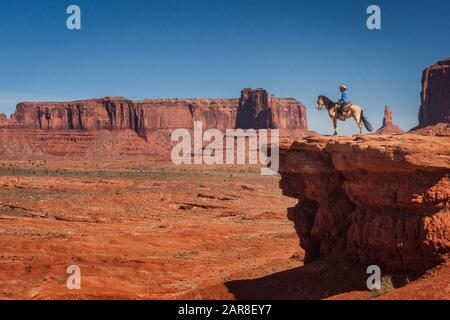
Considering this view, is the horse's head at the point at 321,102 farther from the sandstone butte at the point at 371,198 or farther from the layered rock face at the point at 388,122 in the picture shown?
the layered rock face at the point at 388,122

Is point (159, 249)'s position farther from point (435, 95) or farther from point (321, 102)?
point (435, 95)

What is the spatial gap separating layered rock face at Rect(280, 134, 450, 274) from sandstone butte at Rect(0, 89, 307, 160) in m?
116

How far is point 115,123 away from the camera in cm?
14412

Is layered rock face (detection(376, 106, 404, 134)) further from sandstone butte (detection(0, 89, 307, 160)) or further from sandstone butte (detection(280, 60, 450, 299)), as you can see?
sandstone butte (detection(280, 60, 450, 299))

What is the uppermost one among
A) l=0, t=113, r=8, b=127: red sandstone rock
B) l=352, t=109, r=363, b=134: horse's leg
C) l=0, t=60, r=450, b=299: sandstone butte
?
l=0, t=113, r=8, b=127: red sandstone rock

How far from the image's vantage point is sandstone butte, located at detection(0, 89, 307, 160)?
13625cm

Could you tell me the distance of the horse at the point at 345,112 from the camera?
1612cm

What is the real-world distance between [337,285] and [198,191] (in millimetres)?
42185

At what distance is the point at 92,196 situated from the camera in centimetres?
4828

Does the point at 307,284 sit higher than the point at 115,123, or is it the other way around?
the point at 115,123

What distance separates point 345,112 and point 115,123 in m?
132

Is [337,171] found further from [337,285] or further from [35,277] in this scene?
[35,277]

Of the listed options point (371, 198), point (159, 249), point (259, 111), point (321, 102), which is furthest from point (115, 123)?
point (371, 198)

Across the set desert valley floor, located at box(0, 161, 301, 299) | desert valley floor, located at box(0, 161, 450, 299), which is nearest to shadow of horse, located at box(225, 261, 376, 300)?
desert valley floor, located at box(0, 161, 450, 299)
